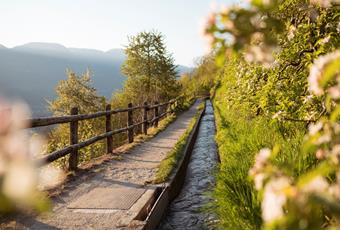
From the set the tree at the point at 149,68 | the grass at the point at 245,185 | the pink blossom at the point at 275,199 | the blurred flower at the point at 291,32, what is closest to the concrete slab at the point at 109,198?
the grass at the point at 245,185

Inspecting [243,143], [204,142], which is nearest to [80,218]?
[243,143]

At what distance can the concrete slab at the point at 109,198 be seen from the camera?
5988 millimetres

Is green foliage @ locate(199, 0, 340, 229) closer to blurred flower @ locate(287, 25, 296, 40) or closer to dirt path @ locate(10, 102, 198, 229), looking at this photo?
blurred flower @ locate(287, 25, 296, 40)

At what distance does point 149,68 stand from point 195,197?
35071mm

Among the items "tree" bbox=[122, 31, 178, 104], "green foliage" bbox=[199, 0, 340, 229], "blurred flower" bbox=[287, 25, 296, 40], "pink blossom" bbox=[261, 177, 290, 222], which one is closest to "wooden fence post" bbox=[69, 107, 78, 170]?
"green foliage" bbox=[199, 0, 340, 229]

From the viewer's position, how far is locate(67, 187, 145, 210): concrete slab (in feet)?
19.6

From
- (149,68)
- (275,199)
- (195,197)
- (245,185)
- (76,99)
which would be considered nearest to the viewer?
(275,199)

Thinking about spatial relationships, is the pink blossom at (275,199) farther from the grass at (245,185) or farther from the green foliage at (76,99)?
the green foliage at (76,99)

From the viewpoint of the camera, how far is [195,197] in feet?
26.0

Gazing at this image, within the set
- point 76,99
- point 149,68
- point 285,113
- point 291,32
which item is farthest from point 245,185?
point 76,99

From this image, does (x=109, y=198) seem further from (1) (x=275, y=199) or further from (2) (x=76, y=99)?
(2) (x=76, y=99)

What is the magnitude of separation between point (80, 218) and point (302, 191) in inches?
191

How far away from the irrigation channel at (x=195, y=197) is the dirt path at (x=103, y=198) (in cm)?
59

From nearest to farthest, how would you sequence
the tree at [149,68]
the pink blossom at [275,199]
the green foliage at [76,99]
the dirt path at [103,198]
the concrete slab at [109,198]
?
the pink blossom at [275,199] → the dirt path at [103,198] → the concrete slab at [109,198] → the tree at [149,68] → the green foliage at [76,99]
